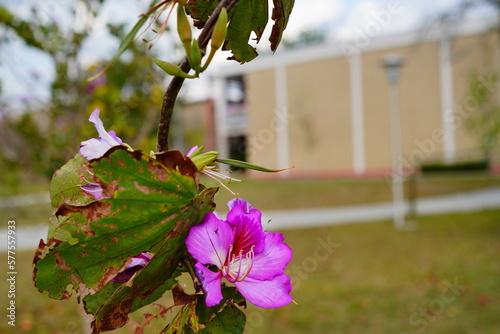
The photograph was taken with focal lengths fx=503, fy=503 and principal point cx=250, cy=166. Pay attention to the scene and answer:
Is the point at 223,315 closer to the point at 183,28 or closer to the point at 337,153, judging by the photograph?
the point at 183,28

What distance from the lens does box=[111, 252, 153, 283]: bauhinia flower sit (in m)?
0.40

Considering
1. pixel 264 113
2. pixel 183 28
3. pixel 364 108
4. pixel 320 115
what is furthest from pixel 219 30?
pixel 264 113

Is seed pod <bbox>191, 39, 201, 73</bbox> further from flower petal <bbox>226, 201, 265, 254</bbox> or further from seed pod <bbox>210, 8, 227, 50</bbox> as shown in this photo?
flower petal <bbox>226, 201, 265, 254</bbox>

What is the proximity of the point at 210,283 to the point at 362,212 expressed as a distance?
34.7 ft

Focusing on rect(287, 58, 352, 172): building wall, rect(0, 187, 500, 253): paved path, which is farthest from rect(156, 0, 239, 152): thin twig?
rect(287, 58, 352, 172): building wall

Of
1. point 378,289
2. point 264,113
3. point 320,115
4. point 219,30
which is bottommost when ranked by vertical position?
point 378,289

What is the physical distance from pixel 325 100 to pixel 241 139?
471 cm

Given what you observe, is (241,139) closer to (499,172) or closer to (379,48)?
(379,48)

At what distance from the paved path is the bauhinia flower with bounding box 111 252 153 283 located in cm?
828

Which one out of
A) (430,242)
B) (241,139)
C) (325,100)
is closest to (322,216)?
(430,242)

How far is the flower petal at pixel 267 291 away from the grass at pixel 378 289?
2.82 meters

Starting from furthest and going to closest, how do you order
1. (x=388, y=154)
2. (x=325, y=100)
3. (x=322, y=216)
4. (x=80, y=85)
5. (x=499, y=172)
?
(x=325, y=100)
(x=388, y=154)
(x=499, y=172)
(x=322, y=216)
(x=80, y=85)

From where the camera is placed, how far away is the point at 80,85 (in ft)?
9.04

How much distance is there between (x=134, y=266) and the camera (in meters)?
0.40
